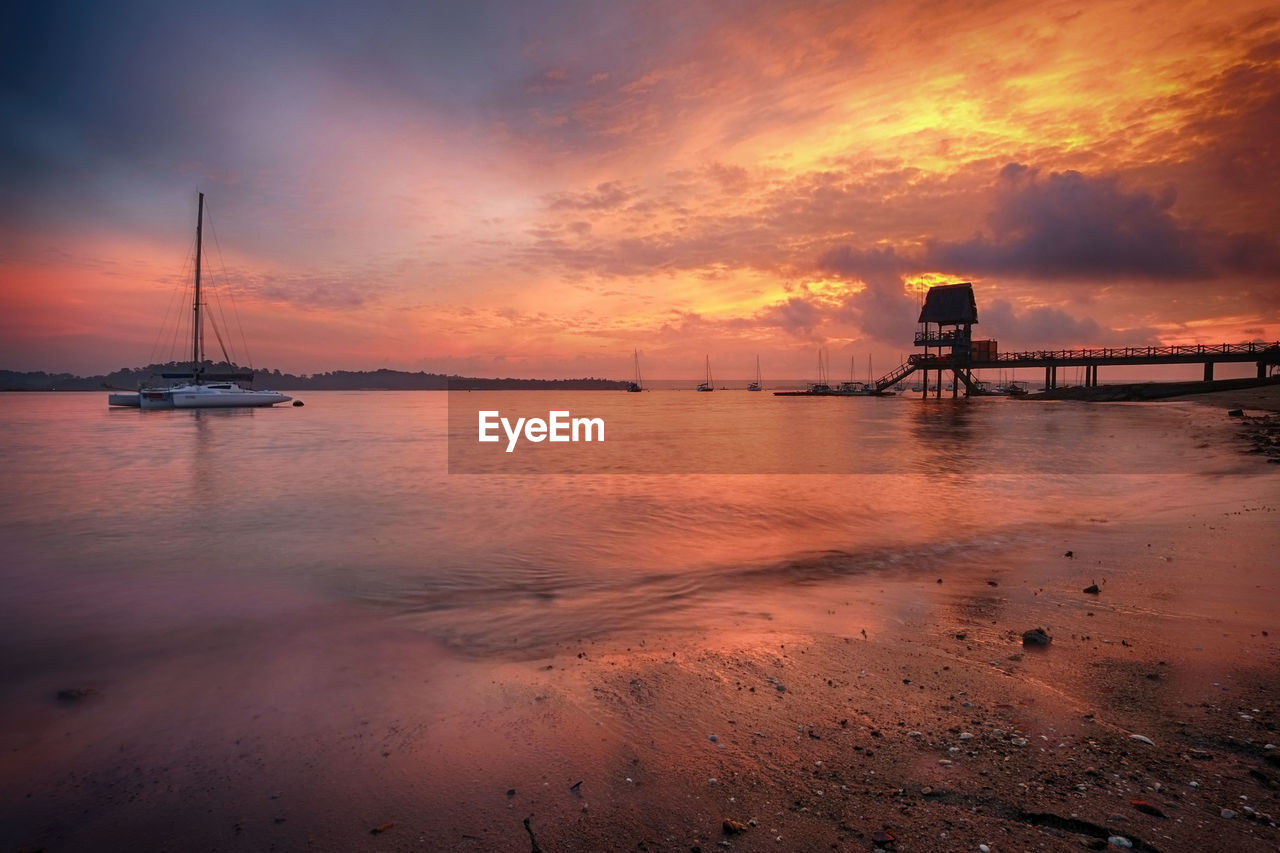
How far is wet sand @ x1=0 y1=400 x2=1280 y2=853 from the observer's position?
144 inches

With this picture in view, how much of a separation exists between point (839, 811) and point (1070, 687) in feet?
9.73

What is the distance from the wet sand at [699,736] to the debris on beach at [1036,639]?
0.44ft

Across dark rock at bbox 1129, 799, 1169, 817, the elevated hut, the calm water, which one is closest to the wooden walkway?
the elevated hut

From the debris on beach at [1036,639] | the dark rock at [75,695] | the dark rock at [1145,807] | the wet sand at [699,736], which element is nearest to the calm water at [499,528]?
the dark rock at [75,695]

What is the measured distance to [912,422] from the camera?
5419cm

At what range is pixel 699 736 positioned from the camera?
15.6 feet

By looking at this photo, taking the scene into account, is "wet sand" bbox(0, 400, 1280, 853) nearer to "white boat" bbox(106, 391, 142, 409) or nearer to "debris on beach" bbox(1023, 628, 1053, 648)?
"debris on beach" bbox(1023, 628, 1053, 648)

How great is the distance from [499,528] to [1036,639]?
11685 mm

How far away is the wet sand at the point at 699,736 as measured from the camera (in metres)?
3.67

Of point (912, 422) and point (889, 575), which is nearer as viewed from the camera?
point (889, 575)

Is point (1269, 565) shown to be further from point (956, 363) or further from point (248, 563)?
point (956, 363)

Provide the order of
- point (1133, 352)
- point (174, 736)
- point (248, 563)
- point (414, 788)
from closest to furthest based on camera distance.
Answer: point (414, 788)
point (174, 736)
point (248, 563)
point (1133, 352)

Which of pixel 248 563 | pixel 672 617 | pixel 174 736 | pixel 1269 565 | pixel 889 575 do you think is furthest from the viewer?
pixel 248 563

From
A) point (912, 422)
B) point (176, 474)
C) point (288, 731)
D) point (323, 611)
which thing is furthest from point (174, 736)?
→ point (912, 422)
